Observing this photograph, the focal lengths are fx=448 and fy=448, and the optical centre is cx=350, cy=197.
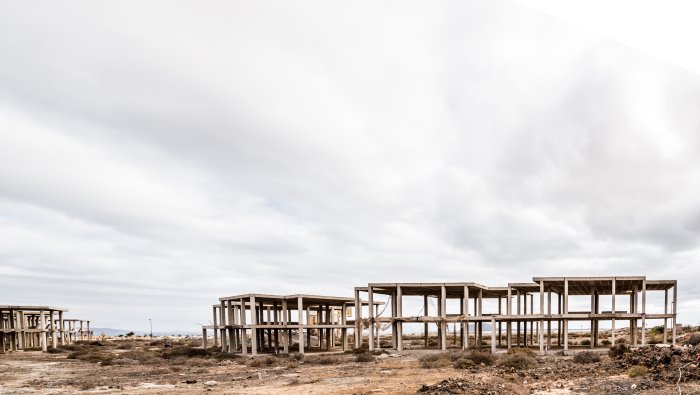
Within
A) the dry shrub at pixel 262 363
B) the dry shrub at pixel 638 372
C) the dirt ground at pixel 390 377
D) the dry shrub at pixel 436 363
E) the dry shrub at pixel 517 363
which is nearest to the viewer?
the dirt ground at pixel 390 377

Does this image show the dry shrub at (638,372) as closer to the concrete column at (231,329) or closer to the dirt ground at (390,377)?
the dirt ground at (390,377)

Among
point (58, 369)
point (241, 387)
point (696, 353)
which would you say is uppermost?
point (696, 353)

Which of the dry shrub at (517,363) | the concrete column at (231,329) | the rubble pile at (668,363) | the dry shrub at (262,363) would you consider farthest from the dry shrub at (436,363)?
the concrete column at (231,329)

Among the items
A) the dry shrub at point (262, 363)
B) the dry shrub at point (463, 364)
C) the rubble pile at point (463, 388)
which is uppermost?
the rubble pile at point (463, 388)

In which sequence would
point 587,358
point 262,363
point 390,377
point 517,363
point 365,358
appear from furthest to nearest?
point 365,358
point 262,363
point 587,358
point 517,363
point 390,377

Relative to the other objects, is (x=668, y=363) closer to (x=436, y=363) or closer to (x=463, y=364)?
(x=463, y=364)

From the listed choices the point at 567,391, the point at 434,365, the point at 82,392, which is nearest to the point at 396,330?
the point at 434,365

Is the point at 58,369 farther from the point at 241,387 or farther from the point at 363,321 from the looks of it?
the point at 363,321

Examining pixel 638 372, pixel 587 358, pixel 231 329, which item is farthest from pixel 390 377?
pixel 231 329

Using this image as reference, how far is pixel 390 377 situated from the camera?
2144cm

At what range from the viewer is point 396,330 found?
3497cm

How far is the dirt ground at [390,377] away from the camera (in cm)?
1633

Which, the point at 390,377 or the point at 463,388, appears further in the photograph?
the point at 390,377

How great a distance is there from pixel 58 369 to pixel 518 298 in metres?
36.0
